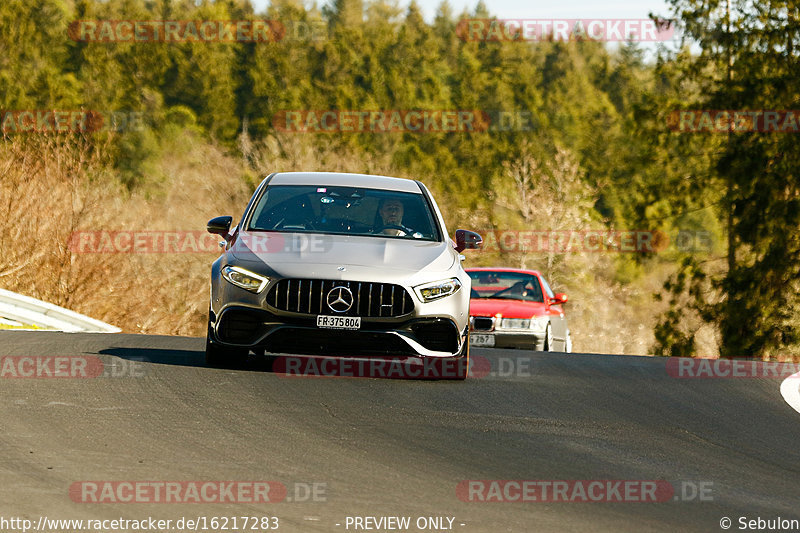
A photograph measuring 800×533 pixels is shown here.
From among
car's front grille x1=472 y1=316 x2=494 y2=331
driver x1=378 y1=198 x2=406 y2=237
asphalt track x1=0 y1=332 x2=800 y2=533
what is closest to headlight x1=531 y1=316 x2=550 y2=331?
car's front grille x1=472 y1=316 x2=494 y2=331

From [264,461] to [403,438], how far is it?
46.0 inches

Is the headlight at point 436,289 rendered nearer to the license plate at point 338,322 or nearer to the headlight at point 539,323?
the license plate at point 338,322

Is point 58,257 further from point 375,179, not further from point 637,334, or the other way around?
point 637,334

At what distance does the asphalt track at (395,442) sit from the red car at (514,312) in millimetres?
7511

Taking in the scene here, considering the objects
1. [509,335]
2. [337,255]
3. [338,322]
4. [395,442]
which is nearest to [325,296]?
[338,322]

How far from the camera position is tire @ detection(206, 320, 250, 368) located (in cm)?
1017

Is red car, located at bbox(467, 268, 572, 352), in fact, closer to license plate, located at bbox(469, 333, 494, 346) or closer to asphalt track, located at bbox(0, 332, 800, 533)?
license plate, located at bbox(469, 333, 494, 346)

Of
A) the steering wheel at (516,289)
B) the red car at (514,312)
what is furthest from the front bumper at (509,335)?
the steering wheel at (516,289)

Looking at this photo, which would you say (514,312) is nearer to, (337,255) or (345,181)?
(345,181)

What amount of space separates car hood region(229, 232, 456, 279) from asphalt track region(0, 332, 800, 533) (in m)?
0.94

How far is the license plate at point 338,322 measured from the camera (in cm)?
958

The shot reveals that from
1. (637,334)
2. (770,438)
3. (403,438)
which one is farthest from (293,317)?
(637,334)

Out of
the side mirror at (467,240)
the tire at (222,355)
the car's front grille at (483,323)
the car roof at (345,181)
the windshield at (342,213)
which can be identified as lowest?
the car's front grille at (483,323)

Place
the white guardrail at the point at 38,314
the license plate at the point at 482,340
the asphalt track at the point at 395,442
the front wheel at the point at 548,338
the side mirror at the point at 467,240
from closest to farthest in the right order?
the asphalt track at the point at 395,442 < the side mirror at the point at 467,240 < the white guardrail at the point at 38,314 < the license plate at the point at 482,340 < the front wheel at the point at 548,338
